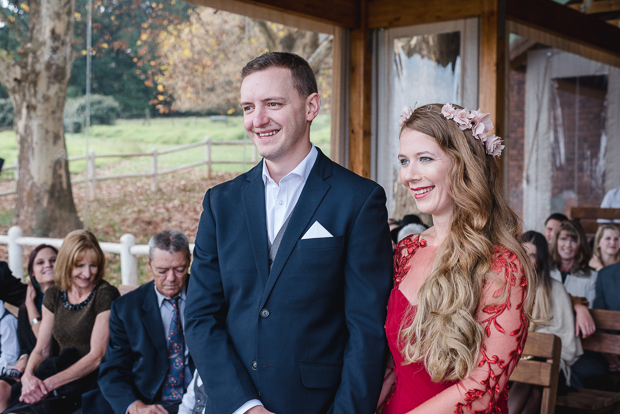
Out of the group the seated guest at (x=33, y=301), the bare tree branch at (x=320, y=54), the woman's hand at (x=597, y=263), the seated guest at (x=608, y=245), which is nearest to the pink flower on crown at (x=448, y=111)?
the seated guest at (x=33, y=301)

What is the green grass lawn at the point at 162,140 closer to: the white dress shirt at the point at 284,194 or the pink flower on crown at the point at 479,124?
the white dress shirt at the point at 284,194

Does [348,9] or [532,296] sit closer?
[532,296]

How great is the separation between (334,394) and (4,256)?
980cm

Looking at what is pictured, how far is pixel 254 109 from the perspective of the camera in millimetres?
1631

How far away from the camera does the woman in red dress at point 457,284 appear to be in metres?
1.59

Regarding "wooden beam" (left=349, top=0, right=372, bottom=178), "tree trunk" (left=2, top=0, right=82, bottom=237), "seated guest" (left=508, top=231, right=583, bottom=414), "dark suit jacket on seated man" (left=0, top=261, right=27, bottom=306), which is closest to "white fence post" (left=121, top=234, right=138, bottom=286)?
"dark suit jacket on seated man" (left=0, top=261, right=27, bottom=306)

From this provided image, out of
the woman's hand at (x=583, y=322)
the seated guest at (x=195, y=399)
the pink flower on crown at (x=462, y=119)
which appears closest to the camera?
the pink flower on crown at (x=462, y=119)

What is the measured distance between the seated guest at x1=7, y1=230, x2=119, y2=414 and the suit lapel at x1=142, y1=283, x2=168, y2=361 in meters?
0.41

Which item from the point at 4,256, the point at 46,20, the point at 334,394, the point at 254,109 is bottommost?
the point at 4,256

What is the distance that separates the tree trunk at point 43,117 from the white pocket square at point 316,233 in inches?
359

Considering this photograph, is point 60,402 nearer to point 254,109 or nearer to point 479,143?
point 254,109

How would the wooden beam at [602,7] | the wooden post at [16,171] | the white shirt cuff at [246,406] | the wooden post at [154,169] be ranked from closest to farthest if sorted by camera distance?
the white shirt cuff at [246,406]
the wooden beam at [602,7]
the wooden post at [16,171]
the wooden post at [154,169]

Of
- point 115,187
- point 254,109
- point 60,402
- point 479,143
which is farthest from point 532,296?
point 115,187

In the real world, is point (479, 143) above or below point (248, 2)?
below
